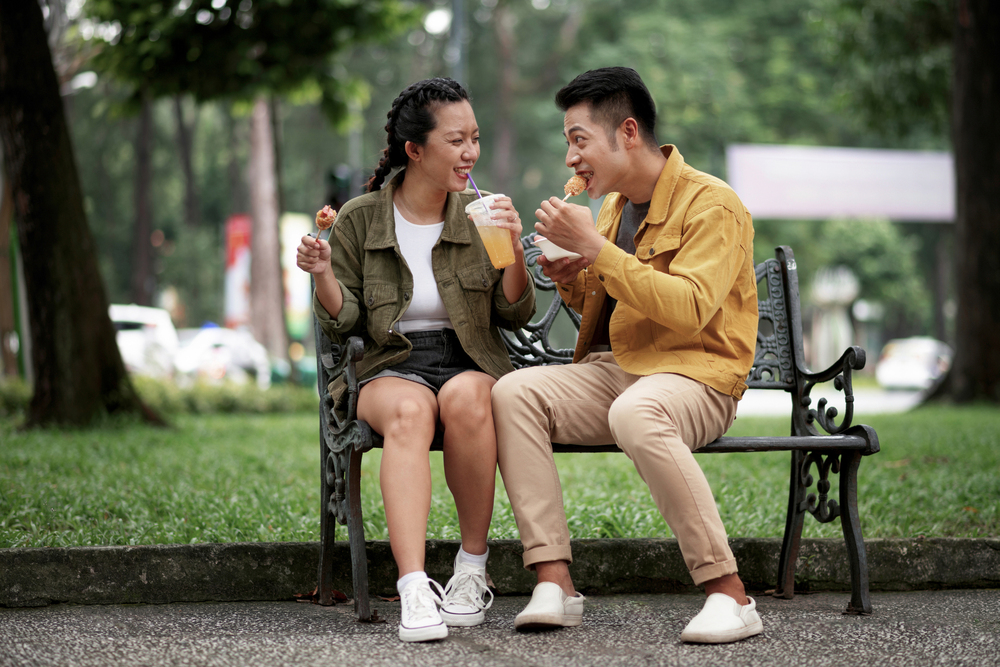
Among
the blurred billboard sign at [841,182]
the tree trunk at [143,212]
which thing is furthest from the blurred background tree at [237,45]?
the tree trunk at [143,212]

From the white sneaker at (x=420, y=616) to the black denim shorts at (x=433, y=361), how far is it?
67 centimetres

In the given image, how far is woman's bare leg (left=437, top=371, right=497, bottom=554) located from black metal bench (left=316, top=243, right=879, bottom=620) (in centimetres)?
14

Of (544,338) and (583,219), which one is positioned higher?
(583,219)

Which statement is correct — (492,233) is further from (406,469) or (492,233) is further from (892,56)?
(892,56)

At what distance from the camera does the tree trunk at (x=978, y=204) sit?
10789 mm

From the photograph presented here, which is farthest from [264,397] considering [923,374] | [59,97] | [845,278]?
[845,278]

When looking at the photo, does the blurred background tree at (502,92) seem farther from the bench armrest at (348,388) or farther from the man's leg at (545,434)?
the man's leg at (545,434)

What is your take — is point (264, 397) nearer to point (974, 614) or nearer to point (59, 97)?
point (59, 97)

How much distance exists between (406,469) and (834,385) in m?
1.39

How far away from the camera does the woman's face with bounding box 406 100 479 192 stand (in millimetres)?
3299

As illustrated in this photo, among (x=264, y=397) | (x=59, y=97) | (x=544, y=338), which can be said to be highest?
(x=59, y=97)

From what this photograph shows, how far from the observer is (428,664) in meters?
2.54

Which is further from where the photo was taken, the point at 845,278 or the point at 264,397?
the point at 845,278

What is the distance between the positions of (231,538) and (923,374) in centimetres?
2642
